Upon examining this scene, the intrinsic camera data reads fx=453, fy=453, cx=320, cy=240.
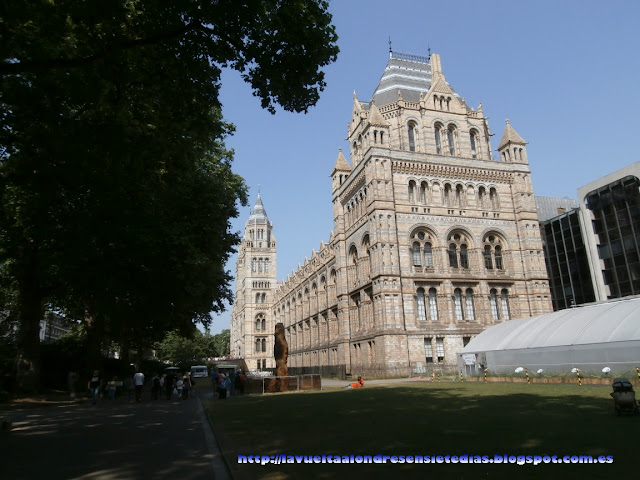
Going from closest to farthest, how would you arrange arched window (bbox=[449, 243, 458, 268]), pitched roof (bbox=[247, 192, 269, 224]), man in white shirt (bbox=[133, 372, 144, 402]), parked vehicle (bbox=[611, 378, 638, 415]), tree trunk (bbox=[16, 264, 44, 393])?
parked vehicle (bbox=[611, 378, 638, 415]) → man in white shirt (bbox=[133, 372, 144, 402]) → tree trunk (bbox=[16, 264, 44, 393]) → arched window (bbox=[449, 243, 458, 268]) → pitched roof (bbox=[247, 192, 269, 224])

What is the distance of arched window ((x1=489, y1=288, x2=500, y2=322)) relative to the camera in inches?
1555

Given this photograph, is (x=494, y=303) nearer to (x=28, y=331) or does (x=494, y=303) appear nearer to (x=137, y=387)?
(x=137, y=387)

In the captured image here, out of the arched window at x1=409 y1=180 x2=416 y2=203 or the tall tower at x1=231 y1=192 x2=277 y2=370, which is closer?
the arched window at x1=409 y1=180 x2=416 y2=203

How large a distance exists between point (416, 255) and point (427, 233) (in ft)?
7.63

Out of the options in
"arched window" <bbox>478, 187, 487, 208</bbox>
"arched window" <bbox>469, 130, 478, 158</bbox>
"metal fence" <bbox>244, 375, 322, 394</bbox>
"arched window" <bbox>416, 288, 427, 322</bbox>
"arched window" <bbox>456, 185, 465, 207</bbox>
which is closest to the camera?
"metal fence" <bbox>244, 375, 322, 394</bbox>

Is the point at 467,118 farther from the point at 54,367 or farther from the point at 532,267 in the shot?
the point at 54,367

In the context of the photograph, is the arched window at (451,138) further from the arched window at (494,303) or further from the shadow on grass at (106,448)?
the shadow on grass at (106,448)

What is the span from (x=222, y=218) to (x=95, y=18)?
46.1ft

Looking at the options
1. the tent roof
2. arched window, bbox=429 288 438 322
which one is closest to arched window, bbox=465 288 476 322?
arched window, bbox=429 288 438 322

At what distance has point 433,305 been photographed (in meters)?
38.2

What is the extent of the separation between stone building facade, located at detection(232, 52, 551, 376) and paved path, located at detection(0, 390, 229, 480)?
24.1 m

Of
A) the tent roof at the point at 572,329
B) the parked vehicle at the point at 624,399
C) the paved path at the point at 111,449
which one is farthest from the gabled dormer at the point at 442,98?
the paved path at the point at 111,449

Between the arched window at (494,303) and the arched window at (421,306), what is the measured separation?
21.2 feet

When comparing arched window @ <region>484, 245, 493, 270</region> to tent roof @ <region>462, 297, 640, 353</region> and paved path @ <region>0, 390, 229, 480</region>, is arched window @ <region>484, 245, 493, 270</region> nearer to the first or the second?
tent roof @ <region>462, 297, 640, 353</region>
